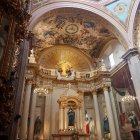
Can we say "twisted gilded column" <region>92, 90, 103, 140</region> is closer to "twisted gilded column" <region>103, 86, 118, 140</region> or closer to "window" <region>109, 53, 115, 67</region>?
"twisted gilded column" <region>103, 86, 118, 140</region>

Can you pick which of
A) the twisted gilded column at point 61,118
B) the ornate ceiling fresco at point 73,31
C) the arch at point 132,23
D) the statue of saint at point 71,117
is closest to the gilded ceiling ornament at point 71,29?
the ornate ceiling fresco at point 73,31

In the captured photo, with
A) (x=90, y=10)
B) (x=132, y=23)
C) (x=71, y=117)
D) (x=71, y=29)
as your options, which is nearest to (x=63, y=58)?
(x=71, y=29)

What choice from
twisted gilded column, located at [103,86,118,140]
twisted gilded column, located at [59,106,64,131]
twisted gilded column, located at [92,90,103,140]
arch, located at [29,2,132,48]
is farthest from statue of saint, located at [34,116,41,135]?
arch, located at [29,2,132,48]

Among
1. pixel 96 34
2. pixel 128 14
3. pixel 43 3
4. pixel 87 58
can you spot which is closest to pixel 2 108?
pixel 43 3

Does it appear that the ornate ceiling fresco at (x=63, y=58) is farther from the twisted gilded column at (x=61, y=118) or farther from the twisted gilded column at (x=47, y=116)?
the twisted gilded column at (x=61, y=118)

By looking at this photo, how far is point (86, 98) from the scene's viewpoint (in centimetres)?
1717

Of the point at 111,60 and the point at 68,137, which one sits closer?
the point at 68,137

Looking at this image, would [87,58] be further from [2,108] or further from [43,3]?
[2,108]

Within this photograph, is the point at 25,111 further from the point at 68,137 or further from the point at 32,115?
the point at 68,137

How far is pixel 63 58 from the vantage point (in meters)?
18.5

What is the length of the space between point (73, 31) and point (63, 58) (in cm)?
303

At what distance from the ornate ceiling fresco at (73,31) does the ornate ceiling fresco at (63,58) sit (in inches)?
23.1

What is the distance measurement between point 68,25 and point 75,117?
742 cm

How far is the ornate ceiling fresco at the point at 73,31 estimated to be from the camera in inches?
574
